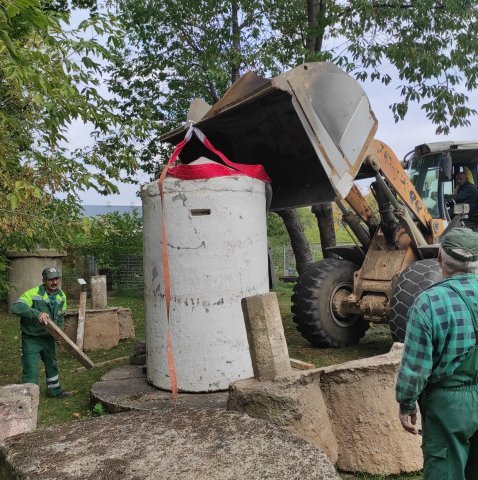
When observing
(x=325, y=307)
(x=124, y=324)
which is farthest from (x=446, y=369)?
(x=124, y=324)

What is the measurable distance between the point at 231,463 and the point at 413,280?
4.32 m

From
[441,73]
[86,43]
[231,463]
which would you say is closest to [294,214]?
[441,73]

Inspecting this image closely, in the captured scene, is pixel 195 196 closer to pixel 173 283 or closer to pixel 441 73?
pixel 173 283

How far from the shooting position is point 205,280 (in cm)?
500

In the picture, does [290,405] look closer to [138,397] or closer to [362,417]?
[362,417]

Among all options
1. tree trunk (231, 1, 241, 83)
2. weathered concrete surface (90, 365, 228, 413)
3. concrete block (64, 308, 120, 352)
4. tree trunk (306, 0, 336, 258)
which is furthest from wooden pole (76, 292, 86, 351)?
tree trunk (231, 1, 241, 83)

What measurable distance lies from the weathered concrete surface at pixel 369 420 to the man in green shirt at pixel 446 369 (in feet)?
3.87

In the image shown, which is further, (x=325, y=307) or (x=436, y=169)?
(x=436, y=169)

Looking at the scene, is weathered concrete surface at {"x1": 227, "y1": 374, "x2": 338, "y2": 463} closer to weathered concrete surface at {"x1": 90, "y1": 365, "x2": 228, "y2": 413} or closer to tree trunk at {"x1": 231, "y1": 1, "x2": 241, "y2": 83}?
weathered concrete surface at {"x1": 90, "y1": 365, "x2": 228, "y2": 413}

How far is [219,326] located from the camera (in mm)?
5023

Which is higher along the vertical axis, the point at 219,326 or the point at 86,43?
the point at 86,43

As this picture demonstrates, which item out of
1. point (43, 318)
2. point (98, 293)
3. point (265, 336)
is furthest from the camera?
point (98, 293)

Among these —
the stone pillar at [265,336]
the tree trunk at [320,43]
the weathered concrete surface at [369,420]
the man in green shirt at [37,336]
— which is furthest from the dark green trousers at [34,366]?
the tree trunk at [320,43]

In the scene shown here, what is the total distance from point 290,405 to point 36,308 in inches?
159
